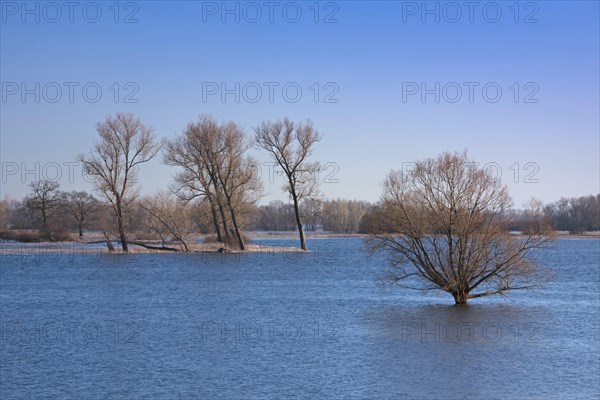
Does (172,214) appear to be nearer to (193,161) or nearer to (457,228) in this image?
(193,161)

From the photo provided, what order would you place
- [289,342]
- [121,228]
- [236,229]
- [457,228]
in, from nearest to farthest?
[289,342], [457,228], [121,228], [236,229]

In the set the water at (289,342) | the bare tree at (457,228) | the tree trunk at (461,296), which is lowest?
the water at (289,342)

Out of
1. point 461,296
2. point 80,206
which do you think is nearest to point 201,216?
point 80,206

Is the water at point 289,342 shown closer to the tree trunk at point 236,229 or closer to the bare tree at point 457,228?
the bare tree at point 457,228

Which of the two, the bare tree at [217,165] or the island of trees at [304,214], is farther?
the bare tree at [217,165]

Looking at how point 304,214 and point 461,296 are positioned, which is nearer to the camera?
point 461,296

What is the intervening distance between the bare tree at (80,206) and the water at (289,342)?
45.7 metres

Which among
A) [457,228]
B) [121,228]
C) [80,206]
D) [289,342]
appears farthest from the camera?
[80,206]

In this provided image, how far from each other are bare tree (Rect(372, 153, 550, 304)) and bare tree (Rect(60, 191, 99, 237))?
186 ft

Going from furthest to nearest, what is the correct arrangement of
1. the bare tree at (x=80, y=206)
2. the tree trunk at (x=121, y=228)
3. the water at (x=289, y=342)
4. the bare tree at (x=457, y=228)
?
the bare tree at (x=80, y=206), the tree trunk at (x=121, y=228), the bare tree at (x=457, y=228), the water at (x=289, y=342)

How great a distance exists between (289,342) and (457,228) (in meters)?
9.13

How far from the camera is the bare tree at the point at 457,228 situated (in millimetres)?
25500

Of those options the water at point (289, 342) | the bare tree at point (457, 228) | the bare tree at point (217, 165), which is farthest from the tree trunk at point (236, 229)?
the bare tree at point (457, 228)

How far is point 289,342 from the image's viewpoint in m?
19.4
